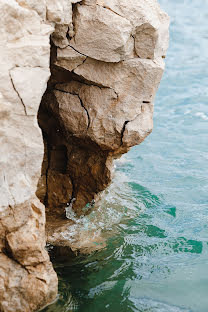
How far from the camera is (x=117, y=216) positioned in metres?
4.88

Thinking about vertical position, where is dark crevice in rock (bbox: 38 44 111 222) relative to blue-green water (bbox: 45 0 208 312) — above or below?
above

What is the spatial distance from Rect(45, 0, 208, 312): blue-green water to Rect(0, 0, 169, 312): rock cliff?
43 cm

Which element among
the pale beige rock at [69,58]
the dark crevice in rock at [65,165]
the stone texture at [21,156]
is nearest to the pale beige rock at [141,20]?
the pale beige rock at [69,58]

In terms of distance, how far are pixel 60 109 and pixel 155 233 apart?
65.5 inches

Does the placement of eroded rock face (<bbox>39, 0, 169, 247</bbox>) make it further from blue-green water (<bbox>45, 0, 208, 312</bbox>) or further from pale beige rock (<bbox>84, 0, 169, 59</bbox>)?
blue-green water (<bbox>45, 0, 208, 312</bbox>)

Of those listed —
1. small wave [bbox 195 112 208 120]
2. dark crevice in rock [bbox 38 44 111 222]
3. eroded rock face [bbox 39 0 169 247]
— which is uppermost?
eroded rock face [bbox 39 0 169 247]

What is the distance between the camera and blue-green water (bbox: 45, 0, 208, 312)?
3.52 meters

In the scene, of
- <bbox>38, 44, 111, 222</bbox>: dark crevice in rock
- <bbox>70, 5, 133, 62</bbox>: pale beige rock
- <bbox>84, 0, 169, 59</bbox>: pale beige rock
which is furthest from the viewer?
Answer: <bbox>38, 44, 111, 222</bbox>: dark crevice in rock

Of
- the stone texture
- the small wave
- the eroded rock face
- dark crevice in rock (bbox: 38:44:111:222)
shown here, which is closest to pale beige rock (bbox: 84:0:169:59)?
the eroded rock face

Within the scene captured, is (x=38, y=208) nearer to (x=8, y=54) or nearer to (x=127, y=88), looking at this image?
(x=8, y=54)

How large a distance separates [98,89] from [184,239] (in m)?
1.81

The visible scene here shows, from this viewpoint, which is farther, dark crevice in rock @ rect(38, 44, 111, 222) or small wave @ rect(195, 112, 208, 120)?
small wave @ rect(195, 112, 208, 120)

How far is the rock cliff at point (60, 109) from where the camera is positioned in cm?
275

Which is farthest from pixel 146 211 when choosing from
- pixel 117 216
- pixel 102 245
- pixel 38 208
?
pixel 38 208
